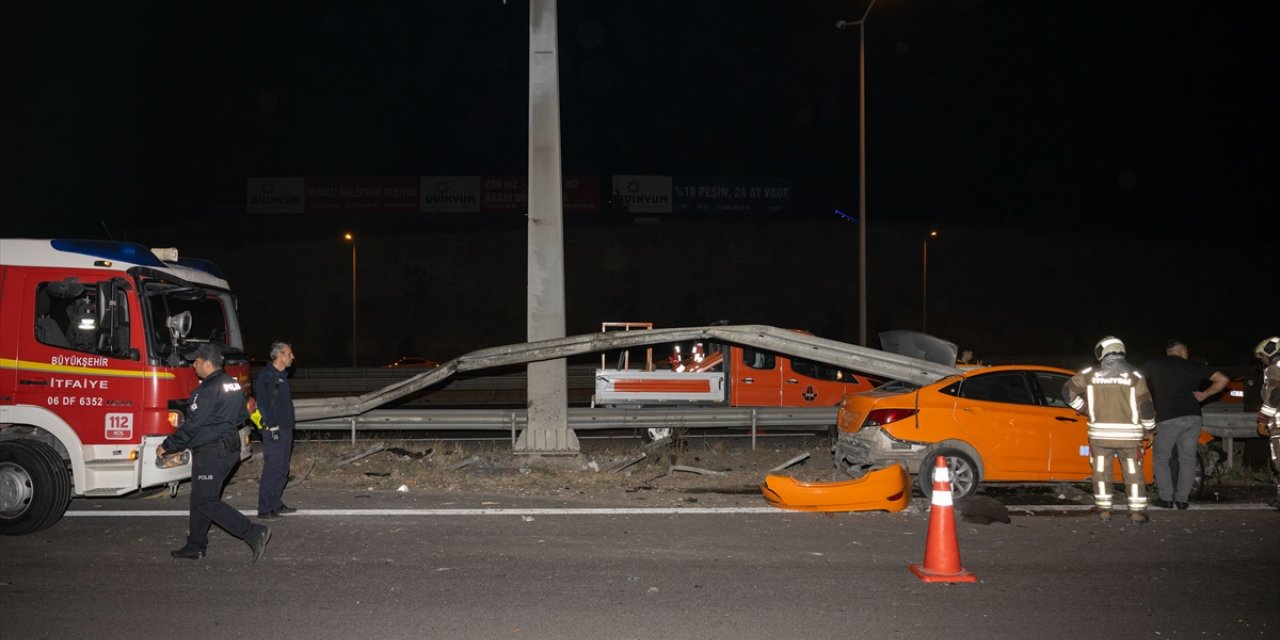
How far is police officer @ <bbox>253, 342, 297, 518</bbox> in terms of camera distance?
8484 millimetres

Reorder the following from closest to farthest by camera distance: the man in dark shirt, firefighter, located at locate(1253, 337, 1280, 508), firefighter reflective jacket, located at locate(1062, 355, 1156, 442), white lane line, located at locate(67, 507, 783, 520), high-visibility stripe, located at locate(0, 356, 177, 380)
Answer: high-visibility stripe, located at locate(0, 356, 177, 380)
firefighter reflective jacket, located at locate(1062, 355, 1156, 442)
white lane line, located at locate(67, 507, 783, 520)
firefighter, located at locate(1253, 337, 1280, 508)
the man in dark shirt

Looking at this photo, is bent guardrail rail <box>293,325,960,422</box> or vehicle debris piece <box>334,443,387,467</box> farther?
vehicle debris piece <box>334,443,387,467</box>

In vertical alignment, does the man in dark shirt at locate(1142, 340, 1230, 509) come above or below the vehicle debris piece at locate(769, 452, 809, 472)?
above

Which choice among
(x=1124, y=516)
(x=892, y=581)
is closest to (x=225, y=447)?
(x=892, y=581)

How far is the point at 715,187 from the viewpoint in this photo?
69.2 m

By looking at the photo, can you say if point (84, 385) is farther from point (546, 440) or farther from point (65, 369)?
point (546, 440)

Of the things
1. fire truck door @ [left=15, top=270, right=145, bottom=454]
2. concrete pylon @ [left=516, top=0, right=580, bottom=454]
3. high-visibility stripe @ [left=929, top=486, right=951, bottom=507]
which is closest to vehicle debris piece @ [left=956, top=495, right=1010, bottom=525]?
high-visibility stripe @ [left=929, top=486, right=951, bottom=507]

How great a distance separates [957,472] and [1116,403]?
5.57 ft

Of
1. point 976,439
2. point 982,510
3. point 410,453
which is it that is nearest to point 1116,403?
point 976,439

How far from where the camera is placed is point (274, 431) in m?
8.59

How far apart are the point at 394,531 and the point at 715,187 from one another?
6296 cm

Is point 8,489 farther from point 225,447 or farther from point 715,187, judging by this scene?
point 715,187

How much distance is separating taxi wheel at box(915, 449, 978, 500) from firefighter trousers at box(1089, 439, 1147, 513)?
1.18m

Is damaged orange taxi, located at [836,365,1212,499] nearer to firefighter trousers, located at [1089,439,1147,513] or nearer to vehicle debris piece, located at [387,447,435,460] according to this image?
firefighter trousers, located at [1089,439,1147,513]
